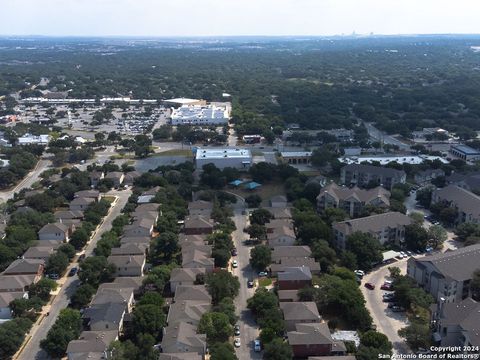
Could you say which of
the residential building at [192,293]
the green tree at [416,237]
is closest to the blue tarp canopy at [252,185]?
the green tree at [416,237]

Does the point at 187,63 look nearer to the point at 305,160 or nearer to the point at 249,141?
the point at 249,141

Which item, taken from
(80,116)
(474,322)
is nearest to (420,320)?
(474,322)

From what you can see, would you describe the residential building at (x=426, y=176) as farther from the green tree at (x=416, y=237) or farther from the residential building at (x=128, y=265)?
the residential building at (x=128, y=265)

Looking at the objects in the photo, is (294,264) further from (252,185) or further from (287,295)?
(252,185)

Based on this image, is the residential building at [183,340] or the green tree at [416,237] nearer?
the residential building at [183,340]

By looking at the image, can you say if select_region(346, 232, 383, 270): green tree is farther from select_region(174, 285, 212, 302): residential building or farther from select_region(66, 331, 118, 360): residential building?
select_region(66, 331, 118, 360): residential building

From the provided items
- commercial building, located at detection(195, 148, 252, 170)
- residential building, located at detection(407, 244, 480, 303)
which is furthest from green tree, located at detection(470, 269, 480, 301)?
commercial building, located at detection(195, 148, 252, 170)

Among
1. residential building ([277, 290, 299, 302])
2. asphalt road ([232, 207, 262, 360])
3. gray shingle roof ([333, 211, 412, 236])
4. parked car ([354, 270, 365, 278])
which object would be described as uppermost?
gray shingle roof ([333, 211, 412, 236])
